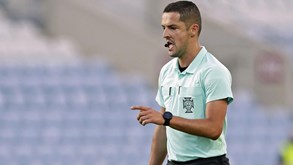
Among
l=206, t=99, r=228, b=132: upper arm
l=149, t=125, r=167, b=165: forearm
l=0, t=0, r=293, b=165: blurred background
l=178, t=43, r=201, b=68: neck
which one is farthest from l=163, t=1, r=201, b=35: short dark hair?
l=0, t=0, r=293, b=165: blurred background

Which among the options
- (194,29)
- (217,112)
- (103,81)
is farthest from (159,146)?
(103,81)

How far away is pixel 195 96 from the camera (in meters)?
4.43

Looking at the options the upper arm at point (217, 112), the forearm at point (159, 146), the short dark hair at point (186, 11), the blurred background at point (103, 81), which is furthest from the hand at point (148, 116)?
the blurred background at point (103, 81)

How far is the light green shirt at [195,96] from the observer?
4.40m

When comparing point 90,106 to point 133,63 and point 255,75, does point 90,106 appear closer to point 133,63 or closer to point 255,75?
point 133,63

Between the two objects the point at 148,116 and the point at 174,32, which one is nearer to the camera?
the point at 148,116

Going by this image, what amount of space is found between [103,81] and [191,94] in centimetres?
915

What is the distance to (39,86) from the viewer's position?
13.2m

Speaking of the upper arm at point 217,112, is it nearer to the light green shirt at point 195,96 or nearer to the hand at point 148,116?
the light green shirt at point 195,96

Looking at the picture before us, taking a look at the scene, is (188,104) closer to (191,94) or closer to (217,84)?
(191,94)

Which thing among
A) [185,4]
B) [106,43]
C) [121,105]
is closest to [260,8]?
[106,43]

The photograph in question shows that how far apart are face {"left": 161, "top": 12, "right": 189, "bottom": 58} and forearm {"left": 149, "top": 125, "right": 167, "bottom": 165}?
1.70 feet

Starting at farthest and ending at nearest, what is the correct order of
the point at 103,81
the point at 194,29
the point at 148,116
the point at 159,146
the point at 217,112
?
the point at 103,81, the point at 159,146, the point at 194,29, the point at 217,112, the point at 148,116

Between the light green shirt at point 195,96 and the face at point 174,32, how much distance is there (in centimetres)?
14
